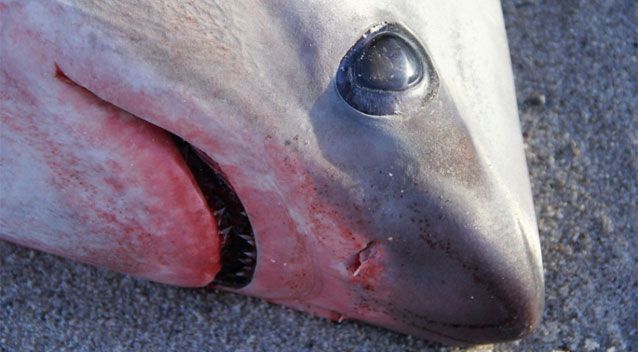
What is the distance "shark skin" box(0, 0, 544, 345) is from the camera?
131 centimetres

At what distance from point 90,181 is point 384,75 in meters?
0.50

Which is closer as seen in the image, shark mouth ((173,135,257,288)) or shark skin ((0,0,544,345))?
shark skin ((0,0,544,345))

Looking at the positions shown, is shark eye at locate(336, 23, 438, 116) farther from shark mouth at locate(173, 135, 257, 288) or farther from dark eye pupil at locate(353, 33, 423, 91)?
shark mouth at locate(173, 135, 257, 288)

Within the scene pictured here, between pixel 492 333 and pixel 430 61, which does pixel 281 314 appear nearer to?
pixel 492 333

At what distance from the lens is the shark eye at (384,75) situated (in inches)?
53.0

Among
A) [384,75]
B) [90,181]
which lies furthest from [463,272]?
[90,181]

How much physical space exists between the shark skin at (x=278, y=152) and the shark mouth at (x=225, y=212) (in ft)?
0.05

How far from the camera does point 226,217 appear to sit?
1527 mm

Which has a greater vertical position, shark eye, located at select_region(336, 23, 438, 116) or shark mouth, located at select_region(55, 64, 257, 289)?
shark eye, located at select_region(336, 23, 438, 116)

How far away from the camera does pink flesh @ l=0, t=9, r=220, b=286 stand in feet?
4.45

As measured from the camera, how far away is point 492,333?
1.66m

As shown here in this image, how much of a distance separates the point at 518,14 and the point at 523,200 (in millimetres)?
1042

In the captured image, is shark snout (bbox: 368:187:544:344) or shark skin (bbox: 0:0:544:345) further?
shark snout (bbox: 368:187:544:344)

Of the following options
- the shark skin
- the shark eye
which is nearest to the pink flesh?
the shark skin
